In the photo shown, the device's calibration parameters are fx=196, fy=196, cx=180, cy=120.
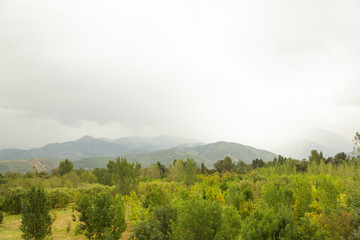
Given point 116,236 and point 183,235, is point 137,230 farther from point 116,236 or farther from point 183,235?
point 183,235

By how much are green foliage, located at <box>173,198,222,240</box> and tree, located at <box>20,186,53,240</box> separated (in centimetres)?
1159

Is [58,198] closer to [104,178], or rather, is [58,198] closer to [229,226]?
[104,178]

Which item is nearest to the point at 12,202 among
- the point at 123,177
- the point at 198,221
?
the point at 123,177

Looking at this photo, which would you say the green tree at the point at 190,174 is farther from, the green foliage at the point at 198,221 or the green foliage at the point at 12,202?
the green foliage at the point at 198,221

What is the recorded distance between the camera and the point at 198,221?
36.4ft

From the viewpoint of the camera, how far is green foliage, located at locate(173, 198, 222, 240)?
11.0 m

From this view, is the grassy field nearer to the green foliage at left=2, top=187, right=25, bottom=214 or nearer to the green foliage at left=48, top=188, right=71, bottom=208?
the green foliage at left=2, top=187, right=25, bottom=214

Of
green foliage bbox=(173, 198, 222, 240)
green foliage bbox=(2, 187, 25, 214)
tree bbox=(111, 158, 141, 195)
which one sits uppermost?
green foliage bbox=(173, 198, 222, 240)

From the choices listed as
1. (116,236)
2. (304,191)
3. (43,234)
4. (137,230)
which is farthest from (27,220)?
(304,191)

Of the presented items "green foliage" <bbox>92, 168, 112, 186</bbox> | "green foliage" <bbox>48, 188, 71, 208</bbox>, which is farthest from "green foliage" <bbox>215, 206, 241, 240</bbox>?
"green foliage" <bbox>92, 168, 112, 186</bbox>

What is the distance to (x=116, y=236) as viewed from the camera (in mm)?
15953

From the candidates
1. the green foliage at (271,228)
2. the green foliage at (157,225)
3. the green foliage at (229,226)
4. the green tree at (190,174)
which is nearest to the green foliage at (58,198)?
the green foliage at (157,225)

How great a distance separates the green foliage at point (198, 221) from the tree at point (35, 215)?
1159 centimetres

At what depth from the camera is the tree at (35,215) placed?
49.8ft
